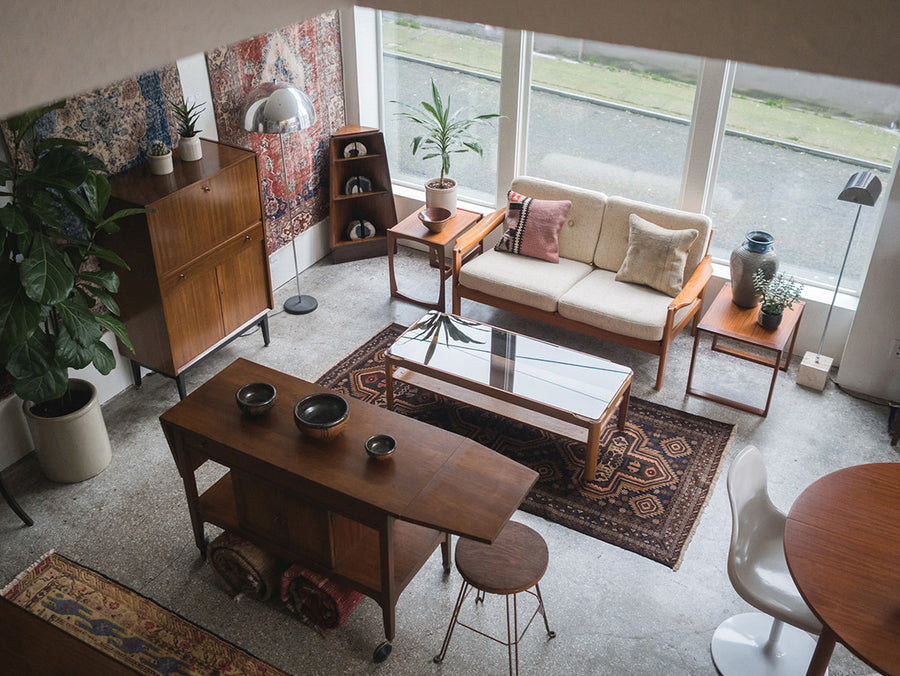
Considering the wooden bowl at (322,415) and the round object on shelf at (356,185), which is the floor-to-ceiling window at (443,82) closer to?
the round object on shelf at (356,185)

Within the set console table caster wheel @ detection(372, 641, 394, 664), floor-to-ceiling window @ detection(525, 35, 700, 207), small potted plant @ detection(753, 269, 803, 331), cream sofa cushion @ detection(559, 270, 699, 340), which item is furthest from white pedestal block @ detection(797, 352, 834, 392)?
console table caster wheel @ detection(372, 641, 394, 664)

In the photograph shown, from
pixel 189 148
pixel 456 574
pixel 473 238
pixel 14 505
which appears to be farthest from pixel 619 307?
pixel 14 505

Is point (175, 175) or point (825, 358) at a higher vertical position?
point (175, 175)

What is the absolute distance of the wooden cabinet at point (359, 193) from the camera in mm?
6086

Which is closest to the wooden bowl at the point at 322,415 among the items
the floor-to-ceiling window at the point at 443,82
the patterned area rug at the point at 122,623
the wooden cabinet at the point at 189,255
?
the patterned area rug at the point at 122,623

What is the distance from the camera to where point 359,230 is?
20.7 ft

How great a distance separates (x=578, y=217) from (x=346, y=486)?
9.84ft

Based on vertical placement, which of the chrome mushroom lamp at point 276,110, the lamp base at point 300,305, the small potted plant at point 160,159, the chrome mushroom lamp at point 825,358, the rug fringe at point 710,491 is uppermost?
the chrome mushroom lamp at point 276,110

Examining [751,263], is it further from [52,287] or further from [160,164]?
[52,287]

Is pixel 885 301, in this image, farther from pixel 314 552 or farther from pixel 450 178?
pixel 314 552

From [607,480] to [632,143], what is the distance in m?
2.37

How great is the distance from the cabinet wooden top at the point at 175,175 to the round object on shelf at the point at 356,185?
1.48 meters

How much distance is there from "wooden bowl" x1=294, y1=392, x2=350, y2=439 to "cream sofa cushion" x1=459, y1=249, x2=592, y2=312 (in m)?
1.95

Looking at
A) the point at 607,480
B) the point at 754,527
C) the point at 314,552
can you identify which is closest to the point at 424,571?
the point at 314,552
